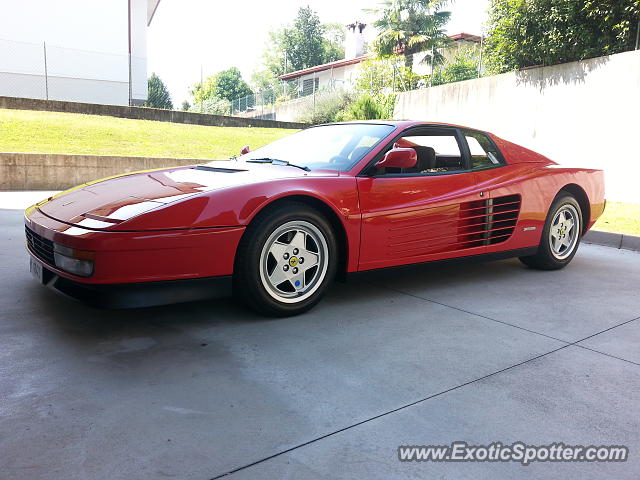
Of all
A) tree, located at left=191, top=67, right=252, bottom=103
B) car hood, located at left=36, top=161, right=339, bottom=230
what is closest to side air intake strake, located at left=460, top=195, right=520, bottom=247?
car hood, located at left=36, top=161, right=339, bottom=230

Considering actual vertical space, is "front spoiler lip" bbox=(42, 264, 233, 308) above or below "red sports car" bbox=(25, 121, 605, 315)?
below

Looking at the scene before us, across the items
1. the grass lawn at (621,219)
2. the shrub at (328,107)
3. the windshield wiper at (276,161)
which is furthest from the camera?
the shrub at (328,107)

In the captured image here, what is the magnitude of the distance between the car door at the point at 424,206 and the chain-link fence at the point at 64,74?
681 inches

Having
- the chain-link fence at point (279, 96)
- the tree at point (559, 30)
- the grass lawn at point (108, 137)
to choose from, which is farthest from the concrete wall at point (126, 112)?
the tree at point (559, 30)

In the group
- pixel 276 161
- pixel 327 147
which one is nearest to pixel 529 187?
pixel 327 147

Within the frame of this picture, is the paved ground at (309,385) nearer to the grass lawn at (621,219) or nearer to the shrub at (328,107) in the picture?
the grass lawn at (621,219)

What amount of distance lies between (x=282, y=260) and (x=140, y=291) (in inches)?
33.4

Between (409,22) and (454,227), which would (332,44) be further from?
(454,227)

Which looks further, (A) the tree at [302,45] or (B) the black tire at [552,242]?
(A) the tree at [302,45]

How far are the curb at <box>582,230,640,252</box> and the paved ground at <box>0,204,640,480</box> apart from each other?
9.18 ft

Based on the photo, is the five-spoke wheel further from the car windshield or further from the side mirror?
→ the side mirror

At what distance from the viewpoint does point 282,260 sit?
333 cm

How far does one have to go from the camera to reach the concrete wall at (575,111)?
1006 centimetres

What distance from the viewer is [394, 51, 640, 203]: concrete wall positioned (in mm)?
10062
